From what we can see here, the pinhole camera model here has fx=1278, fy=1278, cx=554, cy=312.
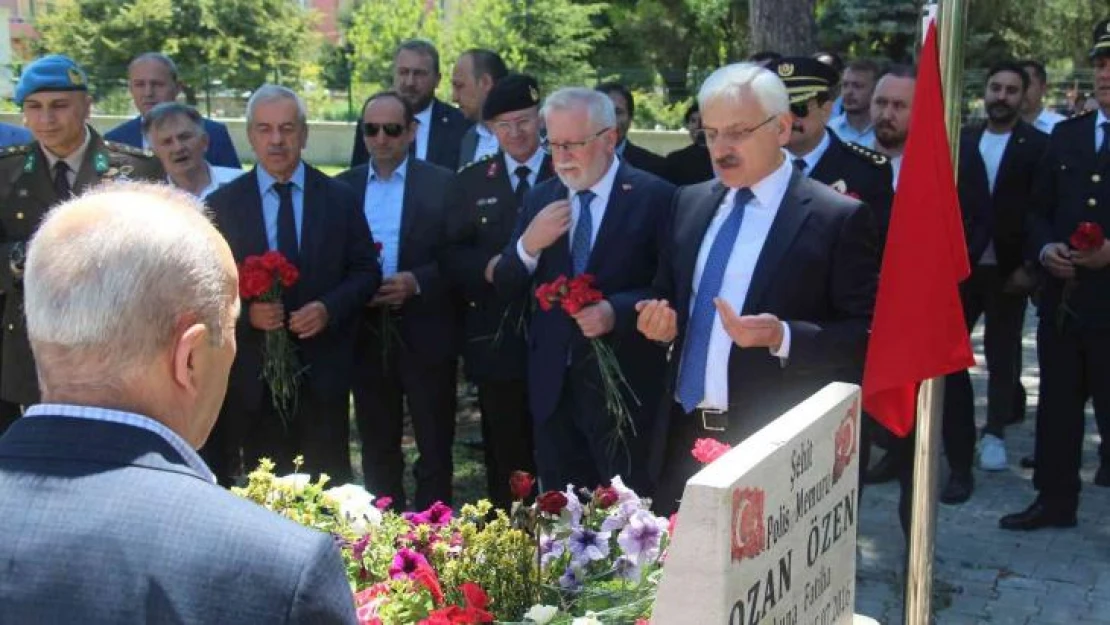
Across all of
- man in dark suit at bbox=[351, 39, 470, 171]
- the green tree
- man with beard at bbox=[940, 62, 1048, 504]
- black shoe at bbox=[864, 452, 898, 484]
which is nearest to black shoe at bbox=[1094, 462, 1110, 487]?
man with beard at bbox=[940, 62, 1048, 504]

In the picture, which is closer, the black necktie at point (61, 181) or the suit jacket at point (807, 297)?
the suit jacket at point (807, 297)

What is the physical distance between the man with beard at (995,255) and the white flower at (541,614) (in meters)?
4.48

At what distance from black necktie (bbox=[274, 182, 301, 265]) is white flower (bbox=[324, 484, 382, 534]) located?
2319 millimetres

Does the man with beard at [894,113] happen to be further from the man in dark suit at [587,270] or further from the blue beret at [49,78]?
the blue beret at [49,78]

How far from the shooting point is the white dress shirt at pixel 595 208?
4.96 metres

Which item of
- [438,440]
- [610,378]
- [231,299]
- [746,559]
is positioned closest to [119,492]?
[231,299]

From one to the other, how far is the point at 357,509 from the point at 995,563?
3.68 metres

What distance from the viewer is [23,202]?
5688mm

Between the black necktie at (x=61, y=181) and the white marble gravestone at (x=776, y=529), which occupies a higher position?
the black necktie at (x=61, y=181)

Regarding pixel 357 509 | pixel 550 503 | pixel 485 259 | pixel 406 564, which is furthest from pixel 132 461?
pixel 485 259

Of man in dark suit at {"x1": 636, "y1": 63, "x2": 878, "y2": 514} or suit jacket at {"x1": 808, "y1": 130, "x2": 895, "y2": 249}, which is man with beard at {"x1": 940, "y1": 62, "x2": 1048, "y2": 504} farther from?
man in dark suit at {"x1": 636, "y1": 63, "x2": 878, "y2": 514}

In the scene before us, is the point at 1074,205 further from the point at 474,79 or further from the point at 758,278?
the point at 474,79

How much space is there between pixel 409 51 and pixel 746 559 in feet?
21.2

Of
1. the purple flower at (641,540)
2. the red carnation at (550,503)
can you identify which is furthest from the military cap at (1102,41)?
the red carnation at (550,503)
